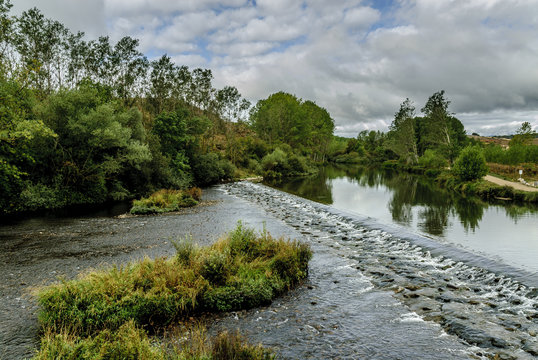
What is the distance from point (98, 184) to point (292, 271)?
24.5 metres

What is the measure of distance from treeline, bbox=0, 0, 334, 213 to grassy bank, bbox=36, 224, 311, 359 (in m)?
14.3

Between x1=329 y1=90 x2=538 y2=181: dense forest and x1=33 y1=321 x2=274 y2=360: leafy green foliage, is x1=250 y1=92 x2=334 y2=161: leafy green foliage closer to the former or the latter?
x1=329 y1=90 x2=538 y2=181: dense forest

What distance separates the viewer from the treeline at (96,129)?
74.5 feet

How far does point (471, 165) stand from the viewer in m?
41.7

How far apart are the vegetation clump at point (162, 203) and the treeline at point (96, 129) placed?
494 centimetres

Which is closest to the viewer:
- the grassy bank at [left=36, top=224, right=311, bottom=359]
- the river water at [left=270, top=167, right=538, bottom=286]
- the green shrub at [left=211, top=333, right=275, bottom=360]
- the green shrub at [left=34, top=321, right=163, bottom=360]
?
the green shrub at [left=211, top=333, right=275, bottom=360]

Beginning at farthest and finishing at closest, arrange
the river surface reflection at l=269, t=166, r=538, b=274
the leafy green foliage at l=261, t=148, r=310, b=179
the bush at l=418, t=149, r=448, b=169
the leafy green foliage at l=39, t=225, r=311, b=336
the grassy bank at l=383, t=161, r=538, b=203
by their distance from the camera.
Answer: the bush at l=418, t=149, r=448, b=169, the leafy green foliage at l=261, t=148, r=310, b=179, the grassy bank at l=383, t=161, r=538, b=203, the river surface reflection at l=269, t=166, r=538, b=274, the leafy green foliage at l=39, t=225, r=311, b=336

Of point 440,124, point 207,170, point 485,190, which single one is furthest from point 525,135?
point 207,170

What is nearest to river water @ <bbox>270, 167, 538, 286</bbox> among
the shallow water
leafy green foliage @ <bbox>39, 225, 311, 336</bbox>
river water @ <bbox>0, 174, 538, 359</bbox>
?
river water @ <bbox>0, 174, 538, 359</bbox>

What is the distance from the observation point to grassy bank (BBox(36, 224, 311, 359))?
6039 millimetres

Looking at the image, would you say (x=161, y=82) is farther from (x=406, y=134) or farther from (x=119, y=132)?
(x=406, y=134)

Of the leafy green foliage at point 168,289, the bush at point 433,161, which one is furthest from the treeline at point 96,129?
the bush at point 433,161

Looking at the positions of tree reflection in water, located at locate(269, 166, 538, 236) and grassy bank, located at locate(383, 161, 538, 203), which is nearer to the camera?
tree reflection in water, located at locate(269, 166, 538, 236)

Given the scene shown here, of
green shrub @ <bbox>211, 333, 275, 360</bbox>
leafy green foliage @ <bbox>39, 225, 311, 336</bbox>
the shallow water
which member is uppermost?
green shrub @ <bbox>211, 333, 275, 360</bbox>
